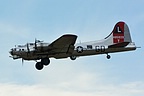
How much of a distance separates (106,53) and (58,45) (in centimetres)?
562

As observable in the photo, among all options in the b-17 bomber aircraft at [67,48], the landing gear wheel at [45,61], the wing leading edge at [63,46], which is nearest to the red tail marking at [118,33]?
the b-17 bomber aircraft at [67,48]

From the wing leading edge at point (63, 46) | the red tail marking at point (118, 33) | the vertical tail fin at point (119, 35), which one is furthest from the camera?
the red tail marking at point (118, 33)

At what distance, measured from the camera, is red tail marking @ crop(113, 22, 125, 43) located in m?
39.1

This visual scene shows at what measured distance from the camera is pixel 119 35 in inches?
1550

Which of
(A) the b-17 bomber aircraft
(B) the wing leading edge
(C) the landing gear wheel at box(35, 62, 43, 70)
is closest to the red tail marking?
(A) the b-17 bomber aircraft

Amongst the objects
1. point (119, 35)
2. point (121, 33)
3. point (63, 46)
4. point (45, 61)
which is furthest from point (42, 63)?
point (121, 33)

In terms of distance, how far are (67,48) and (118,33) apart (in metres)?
7.83

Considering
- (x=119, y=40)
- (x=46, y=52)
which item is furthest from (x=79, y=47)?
(x=119, y=40)

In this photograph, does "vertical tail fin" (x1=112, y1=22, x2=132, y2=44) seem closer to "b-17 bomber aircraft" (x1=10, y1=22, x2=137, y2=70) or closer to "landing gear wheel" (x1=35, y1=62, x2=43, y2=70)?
"b-17 bomber aircraft" (x1=10, y1=22, x2=137, y2=70)

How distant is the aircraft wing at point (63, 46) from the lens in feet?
105

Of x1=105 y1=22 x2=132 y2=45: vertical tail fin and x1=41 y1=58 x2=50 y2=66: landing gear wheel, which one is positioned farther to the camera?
x1=105 y1=22 x2=132 y2=45: vertical tail fin

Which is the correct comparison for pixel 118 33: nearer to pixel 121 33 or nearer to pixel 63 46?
pixel 121 33

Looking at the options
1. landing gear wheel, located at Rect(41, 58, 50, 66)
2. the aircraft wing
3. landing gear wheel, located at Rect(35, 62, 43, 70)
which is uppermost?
the aircraft wing

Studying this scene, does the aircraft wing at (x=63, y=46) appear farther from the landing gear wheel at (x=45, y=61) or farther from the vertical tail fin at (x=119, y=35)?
the vertical tail fin at (x=119, y=35)
